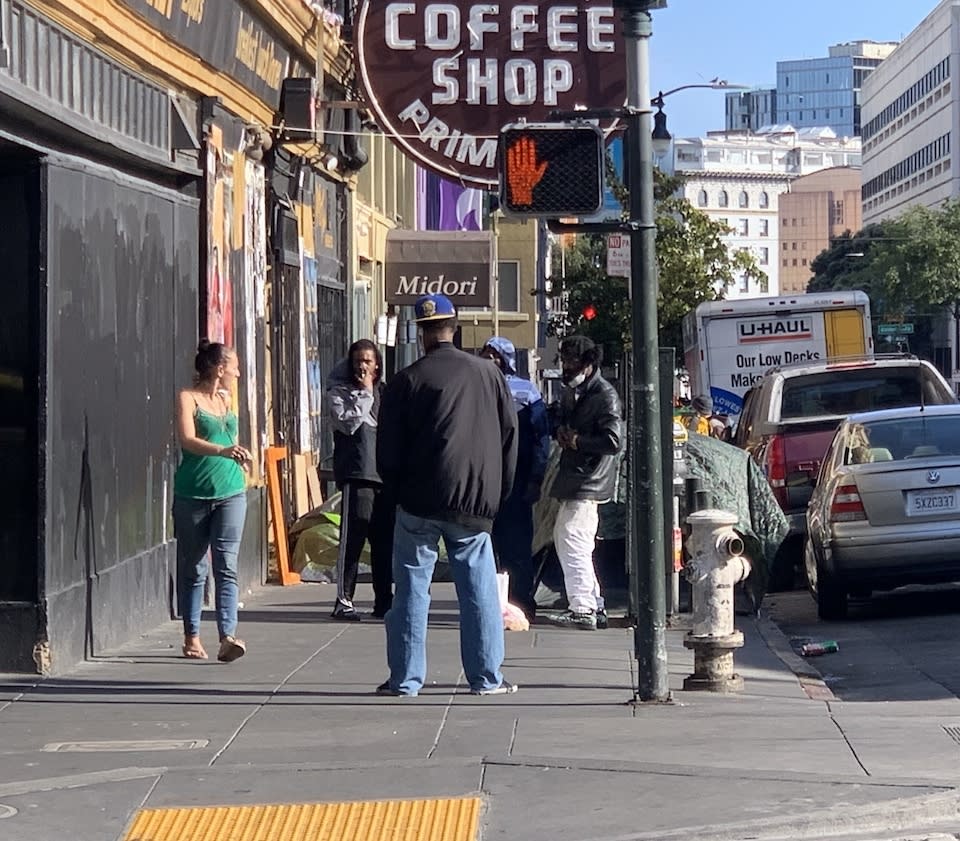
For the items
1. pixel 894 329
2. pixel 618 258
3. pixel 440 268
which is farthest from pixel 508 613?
pixel 894 329

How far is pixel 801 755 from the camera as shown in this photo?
746 cm

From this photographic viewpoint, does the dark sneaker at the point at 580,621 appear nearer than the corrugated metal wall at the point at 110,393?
No

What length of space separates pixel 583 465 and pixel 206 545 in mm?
A: 2665

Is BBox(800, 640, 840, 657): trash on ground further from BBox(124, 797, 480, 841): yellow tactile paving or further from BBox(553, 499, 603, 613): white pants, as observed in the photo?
BBox(124, 797, 480, 841): yellow tactile paving

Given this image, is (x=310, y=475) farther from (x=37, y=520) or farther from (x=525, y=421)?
(x=37, y=520)

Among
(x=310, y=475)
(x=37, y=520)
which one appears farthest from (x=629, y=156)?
(x=310, y=475)

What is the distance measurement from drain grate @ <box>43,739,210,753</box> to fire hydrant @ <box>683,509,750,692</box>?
2578 mm

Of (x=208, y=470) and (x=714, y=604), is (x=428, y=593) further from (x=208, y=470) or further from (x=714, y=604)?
(x=208, y=470)

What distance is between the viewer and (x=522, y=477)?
479 inches

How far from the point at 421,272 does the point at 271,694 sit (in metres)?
16.2

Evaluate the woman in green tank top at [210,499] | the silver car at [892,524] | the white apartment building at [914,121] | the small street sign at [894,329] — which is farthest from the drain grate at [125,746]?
the white apartment building at [914,121]

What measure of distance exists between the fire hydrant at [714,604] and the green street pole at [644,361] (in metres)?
0.49

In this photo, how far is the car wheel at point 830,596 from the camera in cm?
1367

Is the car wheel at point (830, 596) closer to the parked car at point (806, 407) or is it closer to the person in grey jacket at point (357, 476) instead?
the parked car at point (806, 407)
